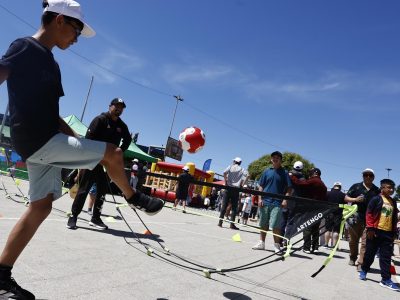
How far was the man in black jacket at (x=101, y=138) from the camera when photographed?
569 centimetres

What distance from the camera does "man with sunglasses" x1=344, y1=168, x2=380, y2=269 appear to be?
701 cm

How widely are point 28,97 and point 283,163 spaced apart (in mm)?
55441

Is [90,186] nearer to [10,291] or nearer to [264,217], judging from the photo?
[264,217]

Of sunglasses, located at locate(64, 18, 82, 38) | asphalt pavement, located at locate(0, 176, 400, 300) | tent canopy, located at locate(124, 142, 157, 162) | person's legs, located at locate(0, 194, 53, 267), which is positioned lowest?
asphalt pavement, located at locate(0, 176, 400, 300)

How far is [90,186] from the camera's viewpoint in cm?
596

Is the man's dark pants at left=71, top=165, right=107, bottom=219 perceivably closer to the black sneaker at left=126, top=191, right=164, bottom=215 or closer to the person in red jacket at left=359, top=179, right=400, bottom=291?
the black sneaker at left=126, top=191, right=164, bottom=215

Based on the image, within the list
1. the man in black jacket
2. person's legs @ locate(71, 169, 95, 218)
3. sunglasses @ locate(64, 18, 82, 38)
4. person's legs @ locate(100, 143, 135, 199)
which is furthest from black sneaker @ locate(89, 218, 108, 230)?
sunglasses @ locate(64, 18, 82, 38)

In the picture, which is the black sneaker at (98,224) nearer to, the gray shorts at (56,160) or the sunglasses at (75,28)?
the gray shorts at (56,160)

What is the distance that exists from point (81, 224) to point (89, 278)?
3.29 meters

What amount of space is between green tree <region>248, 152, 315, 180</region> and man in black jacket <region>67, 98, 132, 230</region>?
4984 cm

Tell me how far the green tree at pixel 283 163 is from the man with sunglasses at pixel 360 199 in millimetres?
46927

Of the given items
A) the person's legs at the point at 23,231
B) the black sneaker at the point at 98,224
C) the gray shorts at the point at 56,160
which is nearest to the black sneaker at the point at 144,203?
the gray shorts at the point at 56,160

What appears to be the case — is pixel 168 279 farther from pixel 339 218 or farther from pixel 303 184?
pixel 303 184

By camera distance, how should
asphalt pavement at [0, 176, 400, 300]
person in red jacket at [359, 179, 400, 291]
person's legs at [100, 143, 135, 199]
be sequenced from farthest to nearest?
person in red jacket at [359, 179, 400, 291] → asphalt pavement at [0, 176, 400, 300] → person's legs at [100, 143, 135, 199]
